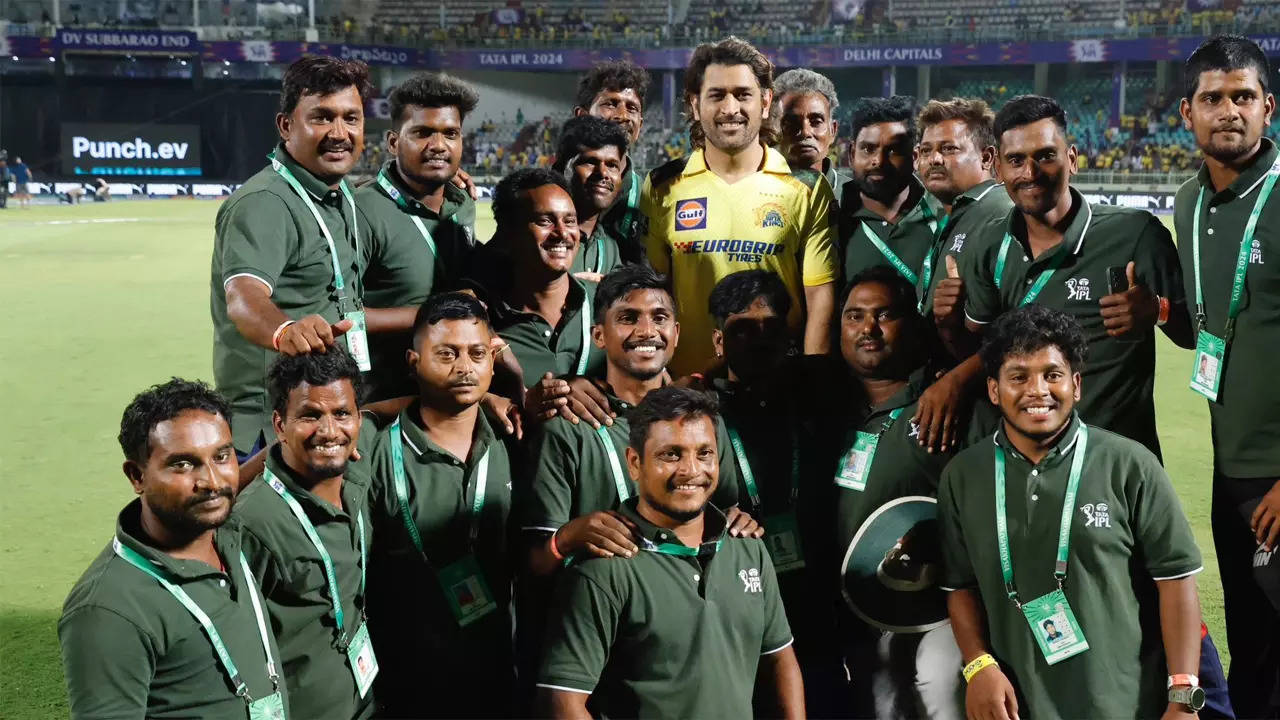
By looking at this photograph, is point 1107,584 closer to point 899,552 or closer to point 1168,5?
point 899,552

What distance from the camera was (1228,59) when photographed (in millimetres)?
4270

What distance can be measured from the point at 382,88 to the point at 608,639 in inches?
1666

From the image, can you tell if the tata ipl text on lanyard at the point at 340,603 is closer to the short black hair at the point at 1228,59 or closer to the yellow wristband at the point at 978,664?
the yellow wristband at the point at 978,664

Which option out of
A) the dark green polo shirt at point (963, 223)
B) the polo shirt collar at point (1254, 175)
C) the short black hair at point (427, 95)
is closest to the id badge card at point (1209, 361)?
the polo shirt collar at point (1254, 175)

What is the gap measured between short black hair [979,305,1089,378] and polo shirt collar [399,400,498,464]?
165 cm

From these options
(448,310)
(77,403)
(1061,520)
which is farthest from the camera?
(77,403)

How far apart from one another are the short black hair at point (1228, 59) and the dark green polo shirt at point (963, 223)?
798mm

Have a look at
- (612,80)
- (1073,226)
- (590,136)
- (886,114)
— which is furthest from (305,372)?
(612,80)

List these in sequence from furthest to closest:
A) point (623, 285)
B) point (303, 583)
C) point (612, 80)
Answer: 1. point (612, 80)
2. point (623, 285)
3. point (303, 583)

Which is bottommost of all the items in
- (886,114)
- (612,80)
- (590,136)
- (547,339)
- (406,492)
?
(406,492)

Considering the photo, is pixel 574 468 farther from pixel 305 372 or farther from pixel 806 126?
pixel 806 126

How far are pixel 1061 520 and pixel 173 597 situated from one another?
2535 mm

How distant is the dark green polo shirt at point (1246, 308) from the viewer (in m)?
4.31

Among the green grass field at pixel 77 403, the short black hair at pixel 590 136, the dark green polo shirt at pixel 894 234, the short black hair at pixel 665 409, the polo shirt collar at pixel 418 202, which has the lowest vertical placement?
the green grass field at pixel 77 403
